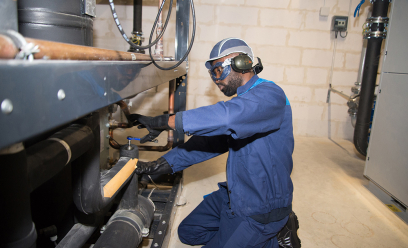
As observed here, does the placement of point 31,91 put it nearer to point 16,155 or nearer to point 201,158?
point 16,155

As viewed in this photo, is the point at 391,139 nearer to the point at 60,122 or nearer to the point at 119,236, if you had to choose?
the point at 119,236

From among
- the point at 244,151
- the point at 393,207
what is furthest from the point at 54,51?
the point at 393,207

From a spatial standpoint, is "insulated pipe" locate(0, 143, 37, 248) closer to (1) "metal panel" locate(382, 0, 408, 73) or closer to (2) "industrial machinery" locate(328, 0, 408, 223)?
(2) "industrial machinery" locate(328, 0, 408, 223)

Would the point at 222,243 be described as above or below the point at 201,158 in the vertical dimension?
below

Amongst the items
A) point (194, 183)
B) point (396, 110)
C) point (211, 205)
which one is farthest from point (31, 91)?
point (396, 110)

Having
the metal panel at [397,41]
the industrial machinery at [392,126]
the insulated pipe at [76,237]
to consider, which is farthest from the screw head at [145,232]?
the metal panel at [397,41]

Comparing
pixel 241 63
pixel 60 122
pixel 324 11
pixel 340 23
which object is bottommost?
pixel 60 122

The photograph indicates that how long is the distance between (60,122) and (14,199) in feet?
0.52

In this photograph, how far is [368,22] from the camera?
2664 mm

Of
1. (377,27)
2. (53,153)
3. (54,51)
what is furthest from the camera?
(377,27)

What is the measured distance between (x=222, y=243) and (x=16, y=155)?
42.5 inches

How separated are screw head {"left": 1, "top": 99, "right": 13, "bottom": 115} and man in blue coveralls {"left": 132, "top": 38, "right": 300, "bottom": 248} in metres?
0.72

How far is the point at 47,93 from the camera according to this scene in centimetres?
31

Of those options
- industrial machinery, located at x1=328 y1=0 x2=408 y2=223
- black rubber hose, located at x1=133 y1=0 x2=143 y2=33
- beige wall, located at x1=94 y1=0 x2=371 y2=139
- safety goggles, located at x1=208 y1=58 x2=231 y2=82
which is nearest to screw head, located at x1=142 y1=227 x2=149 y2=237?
safety goggles, located at x1=208 y1=58 x2=231 y2=82
